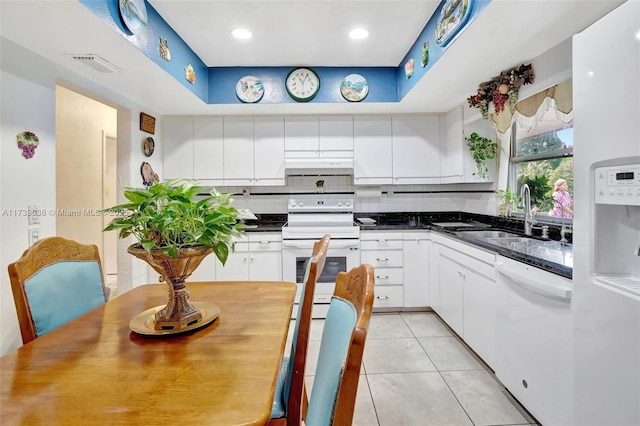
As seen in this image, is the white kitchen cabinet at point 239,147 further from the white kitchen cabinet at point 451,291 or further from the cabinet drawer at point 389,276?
the white kitchen cabinet at point 451,291

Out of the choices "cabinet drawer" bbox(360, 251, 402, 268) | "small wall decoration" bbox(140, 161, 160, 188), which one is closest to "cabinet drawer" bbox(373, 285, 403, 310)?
"cabinet drawer" bbox(360, 251, 402, 268)

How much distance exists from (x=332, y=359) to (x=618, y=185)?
3.80 ft

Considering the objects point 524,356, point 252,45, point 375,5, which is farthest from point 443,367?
point 252,45

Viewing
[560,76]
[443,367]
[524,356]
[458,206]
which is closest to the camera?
[524,356]

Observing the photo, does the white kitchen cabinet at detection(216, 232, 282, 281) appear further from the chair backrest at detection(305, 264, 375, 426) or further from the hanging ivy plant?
the chair backrest at detection(305, 264, 375, 426)

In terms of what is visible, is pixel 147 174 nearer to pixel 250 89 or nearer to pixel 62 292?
pixel 250 89

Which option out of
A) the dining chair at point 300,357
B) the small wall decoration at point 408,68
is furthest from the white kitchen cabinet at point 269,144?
the dining chair at point 300,357

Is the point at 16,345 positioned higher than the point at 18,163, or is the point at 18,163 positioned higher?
the point at 18,163

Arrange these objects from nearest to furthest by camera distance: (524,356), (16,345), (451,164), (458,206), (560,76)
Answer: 1. (524,356)
2. (16,345)
3. (560,76)
4. (451,164)
5. (458,206)

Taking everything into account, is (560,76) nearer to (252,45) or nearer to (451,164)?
(451,164)

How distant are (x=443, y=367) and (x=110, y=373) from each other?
7.11ft

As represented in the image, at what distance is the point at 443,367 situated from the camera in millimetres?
2326

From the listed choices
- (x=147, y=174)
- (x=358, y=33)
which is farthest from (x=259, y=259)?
(x=358, y=33)

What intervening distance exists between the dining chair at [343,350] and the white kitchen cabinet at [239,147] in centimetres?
286
